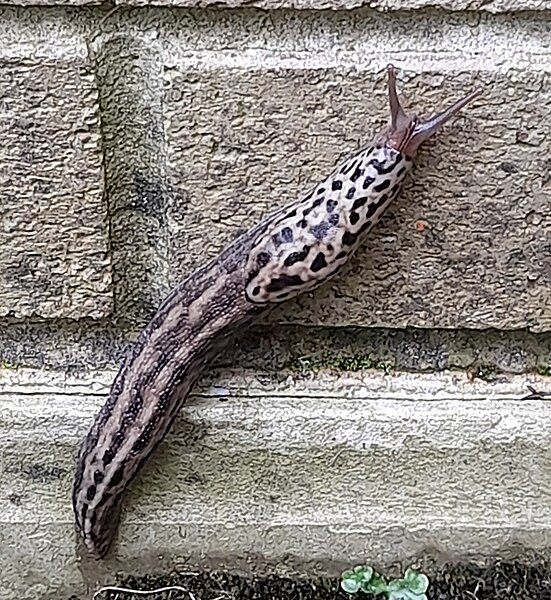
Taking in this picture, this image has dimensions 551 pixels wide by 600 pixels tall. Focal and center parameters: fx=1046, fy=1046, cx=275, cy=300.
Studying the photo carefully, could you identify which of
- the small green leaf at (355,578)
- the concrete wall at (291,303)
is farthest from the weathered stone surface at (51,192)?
the small green leaf at (355,578)

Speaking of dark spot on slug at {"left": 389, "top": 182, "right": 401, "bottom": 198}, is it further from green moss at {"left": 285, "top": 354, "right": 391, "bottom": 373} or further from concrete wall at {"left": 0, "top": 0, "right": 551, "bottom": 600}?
green moss at {"left": 285, "top": 354, "right": 391, "bottom": 373}

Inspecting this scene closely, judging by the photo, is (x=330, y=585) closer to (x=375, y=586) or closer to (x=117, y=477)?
(x=375, y=586)

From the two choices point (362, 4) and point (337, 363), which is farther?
point (337, 363)

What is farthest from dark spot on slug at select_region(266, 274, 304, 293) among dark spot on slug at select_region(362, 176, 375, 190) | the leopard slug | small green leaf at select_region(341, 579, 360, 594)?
small green leaf at select_region(341, 579, 360, 594)

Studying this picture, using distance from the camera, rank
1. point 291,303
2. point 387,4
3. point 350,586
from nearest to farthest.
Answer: point 387,4
point 291,303
point 350,586

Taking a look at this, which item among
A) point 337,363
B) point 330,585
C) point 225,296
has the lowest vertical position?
point 330,585

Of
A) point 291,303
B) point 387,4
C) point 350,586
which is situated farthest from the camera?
point 350,586

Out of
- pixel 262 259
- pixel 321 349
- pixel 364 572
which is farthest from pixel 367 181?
pixel 364 572
